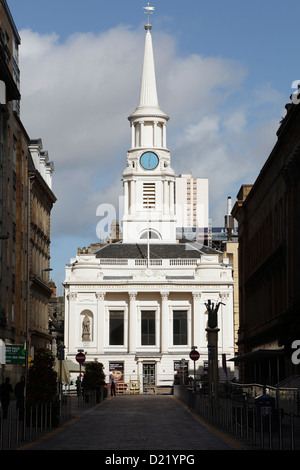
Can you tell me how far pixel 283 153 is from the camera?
54.9 m

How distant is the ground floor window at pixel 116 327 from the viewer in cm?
11125

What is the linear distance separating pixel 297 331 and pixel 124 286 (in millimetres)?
82280

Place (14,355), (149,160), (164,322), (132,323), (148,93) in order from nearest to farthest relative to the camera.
A: 1. (14,355)
2. (132,323)
3. (164,322)
4. (149,160)
5. (148,93)

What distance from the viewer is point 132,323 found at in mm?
111188

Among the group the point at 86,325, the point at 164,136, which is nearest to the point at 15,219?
the point at 86,325

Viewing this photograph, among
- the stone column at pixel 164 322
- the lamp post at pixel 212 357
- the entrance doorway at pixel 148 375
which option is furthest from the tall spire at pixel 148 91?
the lamp post at pixel 212 357

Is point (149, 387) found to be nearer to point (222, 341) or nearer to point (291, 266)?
point (222, 341)

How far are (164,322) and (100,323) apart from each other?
7.19 m

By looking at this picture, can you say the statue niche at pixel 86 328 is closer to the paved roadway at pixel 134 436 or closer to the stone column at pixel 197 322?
the stone column at pixel 197 322

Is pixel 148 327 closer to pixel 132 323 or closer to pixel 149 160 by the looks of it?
pixel 132 323

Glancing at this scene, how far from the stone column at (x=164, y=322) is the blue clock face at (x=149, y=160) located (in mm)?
31792
